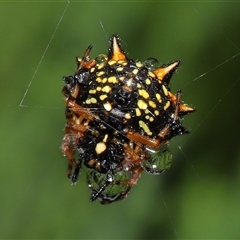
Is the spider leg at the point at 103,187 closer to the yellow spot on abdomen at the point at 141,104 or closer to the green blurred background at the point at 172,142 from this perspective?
the yellow spot on abdomen at the point at 141,104

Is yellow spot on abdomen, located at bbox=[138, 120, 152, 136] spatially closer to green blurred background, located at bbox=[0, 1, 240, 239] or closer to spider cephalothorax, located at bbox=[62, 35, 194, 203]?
spider cephalothorax, located at bbox=[62, 35, 194, 203]

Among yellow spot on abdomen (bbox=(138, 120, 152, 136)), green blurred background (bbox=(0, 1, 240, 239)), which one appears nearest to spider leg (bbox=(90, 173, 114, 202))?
yellow spot on abdomen (bbox=(138, 120, 152, 136))

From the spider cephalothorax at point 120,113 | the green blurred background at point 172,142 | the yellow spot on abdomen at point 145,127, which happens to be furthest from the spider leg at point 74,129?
the green blurred background at point 172,142

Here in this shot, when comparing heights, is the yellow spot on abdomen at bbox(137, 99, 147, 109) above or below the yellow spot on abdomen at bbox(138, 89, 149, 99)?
below

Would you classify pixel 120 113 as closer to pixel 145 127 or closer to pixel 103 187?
pixel 145 127

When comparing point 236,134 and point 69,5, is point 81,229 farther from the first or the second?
point 69,5

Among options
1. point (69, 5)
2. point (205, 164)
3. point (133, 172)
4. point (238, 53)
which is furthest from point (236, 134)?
point (69, 5)
